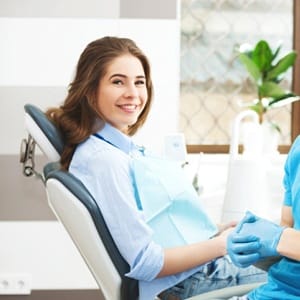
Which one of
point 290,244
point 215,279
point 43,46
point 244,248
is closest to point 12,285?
point 43,46

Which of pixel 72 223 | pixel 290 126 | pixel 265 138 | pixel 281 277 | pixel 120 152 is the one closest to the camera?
pixel 281 277

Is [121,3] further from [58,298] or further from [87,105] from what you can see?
[58,298]

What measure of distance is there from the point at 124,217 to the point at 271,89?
5.68 ft

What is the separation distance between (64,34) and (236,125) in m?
0.87

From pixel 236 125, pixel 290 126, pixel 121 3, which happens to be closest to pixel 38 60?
pixel 121 3

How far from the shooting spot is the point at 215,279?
1.89 metres

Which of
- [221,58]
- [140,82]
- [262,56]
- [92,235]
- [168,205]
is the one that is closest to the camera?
[92,235]

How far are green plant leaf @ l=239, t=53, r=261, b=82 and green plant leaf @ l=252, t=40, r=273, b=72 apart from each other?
0.02m

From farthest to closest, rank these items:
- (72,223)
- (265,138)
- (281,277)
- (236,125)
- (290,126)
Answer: (290,126) < (265,138) < (236,125) < (72,223) < (281,277)

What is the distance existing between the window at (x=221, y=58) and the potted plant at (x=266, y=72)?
196 mm

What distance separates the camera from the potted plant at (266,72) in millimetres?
3262

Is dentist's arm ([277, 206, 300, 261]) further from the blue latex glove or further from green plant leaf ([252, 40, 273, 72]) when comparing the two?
green plant leaf ([252, 40, 273, 72])

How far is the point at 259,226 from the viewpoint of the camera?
4.54 feet

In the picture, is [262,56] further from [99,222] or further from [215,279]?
[99,222]
